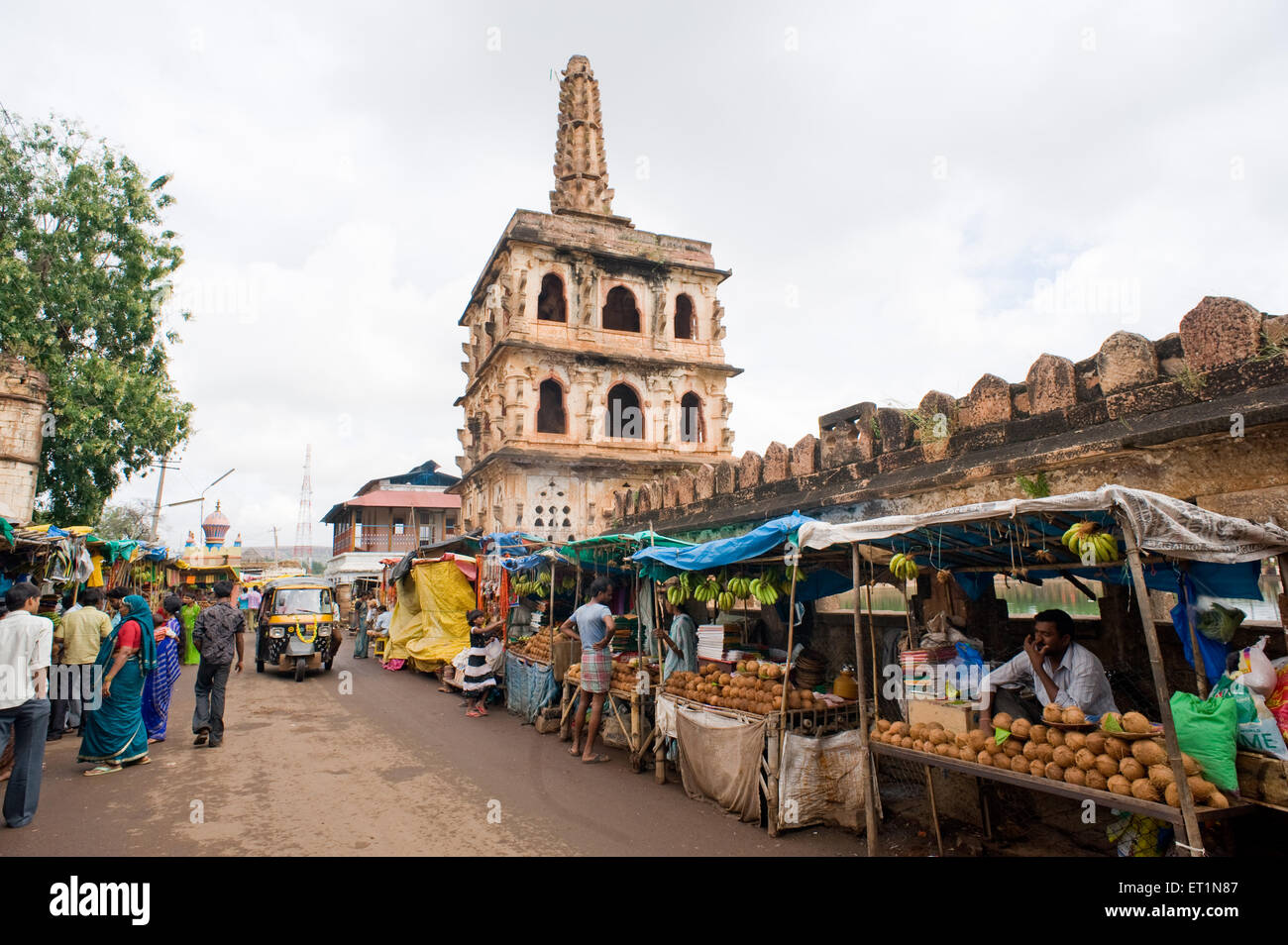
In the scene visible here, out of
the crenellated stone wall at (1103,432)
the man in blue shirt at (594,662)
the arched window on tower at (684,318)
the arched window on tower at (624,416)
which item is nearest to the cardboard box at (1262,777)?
the crenellated stone wall at (1103,432)

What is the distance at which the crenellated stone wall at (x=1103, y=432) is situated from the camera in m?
5.00

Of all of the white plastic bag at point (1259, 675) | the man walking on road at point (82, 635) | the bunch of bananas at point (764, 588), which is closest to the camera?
the white plastic bag at point (1259, 675)

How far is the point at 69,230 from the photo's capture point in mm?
17109

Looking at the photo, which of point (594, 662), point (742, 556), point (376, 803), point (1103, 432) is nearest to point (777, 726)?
point (742, 556)

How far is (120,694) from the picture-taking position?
7.91m

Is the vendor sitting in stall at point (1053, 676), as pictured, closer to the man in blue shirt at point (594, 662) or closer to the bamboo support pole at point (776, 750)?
the bamboo support pole at point (776, 750)

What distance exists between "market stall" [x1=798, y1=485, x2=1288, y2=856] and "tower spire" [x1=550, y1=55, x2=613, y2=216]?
23.0m

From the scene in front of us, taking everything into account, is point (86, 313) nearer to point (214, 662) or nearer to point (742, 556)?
point (214, 662)

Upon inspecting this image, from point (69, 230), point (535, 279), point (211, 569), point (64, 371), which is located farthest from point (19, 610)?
point (211, 569)

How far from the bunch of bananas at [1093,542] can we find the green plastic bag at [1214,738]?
34.9 inches

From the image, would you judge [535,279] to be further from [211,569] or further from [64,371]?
[211,569]

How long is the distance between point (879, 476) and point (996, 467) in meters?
1.62

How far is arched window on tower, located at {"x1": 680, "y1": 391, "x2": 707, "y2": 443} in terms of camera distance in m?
24.8
